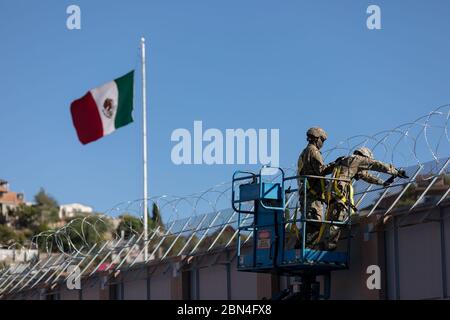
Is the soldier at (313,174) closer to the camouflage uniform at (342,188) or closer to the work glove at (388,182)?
the camouflage uniform at (342,188)

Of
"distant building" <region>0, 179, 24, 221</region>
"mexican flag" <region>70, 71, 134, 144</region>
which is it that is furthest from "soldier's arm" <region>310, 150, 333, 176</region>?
"distant building" <region>0, 179, 24, 221</region>

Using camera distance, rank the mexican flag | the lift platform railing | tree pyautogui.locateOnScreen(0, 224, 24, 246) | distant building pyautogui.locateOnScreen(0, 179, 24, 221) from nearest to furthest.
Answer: the lift platform railing, the mexican flag, tree pyautogui.locateOnScreen(0, 224, 24, 246), distant building pyautogui.locateOnScreen(0, 179, 24, 221)

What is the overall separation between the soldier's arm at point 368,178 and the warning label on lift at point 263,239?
74.8 inches

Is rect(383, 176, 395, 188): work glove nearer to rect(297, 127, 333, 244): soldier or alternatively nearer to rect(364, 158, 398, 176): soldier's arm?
rect(364, 158, 398, 176): soldier's arm

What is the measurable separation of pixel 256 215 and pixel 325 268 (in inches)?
68.1

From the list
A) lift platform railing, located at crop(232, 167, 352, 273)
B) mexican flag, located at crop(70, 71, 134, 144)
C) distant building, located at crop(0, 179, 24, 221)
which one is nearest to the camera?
lift platform railing, located at crop(232, 167, 352, 273)

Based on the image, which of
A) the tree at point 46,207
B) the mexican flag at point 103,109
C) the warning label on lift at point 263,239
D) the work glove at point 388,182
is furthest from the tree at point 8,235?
the work glove at point 388,182

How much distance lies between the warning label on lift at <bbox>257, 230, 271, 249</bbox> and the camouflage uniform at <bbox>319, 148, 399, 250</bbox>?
41.5 inches

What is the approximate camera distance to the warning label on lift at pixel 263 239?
847 inches

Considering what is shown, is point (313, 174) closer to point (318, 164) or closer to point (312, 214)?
point (318, 164)

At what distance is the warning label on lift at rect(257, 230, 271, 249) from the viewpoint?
21.5 m

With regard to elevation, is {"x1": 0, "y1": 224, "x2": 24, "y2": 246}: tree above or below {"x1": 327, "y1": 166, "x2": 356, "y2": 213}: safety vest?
above

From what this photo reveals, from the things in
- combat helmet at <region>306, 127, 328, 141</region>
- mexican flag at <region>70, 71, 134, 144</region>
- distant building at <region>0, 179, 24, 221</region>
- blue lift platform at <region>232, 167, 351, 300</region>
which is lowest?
blue lift platform at <region>232, 167, 351, 300</region>

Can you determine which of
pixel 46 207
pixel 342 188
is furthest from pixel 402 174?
pixel 46 207
